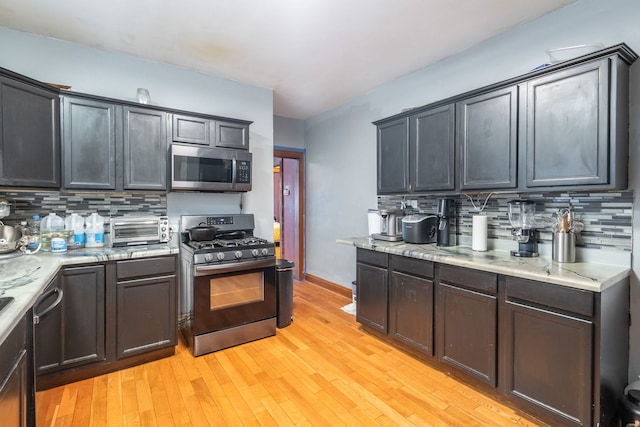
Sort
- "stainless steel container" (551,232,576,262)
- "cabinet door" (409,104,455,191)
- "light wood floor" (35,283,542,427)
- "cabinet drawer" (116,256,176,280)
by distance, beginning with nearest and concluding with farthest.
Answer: "light wood floor" (35,283,542,427) → "stainless steel container" (551,232,576,262) → "cabinet drawer" (116,256,176,280) → "cabinet door" (409,104,455,191)

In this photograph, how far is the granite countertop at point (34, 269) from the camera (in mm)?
1144

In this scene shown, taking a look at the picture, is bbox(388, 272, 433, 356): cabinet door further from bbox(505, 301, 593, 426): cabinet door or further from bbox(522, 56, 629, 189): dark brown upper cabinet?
bbox(522, 56, 629, 189): dark brown upper cabinet

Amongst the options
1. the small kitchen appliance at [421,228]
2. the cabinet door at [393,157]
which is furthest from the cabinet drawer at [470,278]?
the cabinet door at [393,157]

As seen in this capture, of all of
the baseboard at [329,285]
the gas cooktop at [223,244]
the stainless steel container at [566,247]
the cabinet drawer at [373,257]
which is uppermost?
the stainless steel container at [566,247]

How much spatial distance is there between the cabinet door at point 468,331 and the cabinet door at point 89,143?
283cm

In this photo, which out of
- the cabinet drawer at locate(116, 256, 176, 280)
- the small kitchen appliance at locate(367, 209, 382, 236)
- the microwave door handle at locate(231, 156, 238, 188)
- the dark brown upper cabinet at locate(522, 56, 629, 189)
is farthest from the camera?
the small kitchen appliance at locate(367, 209, 382, 236)

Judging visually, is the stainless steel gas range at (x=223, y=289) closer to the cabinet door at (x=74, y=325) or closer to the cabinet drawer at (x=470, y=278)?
the cabinet door at (x=74, y=325)

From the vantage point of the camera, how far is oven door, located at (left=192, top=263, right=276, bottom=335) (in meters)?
2.59

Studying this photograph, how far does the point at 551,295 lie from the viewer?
67.7 inches

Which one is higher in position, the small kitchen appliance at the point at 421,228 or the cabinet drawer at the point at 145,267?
the small kitchen appliance at the point at 421,228

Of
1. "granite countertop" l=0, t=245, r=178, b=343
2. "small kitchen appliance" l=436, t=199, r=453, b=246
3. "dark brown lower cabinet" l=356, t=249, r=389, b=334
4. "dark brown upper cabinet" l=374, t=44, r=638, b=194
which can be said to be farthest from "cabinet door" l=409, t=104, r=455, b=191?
"granite countertop" l=0, t=245, r=178, b=343

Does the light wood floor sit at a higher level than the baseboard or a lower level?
lower

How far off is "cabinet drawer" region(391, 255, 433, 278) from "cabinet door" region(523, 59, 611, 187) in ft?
2.96

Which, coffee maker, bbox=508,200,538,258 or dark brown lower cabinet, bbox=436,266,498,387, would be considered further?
coffee maker, bbox=508,200,538,258
